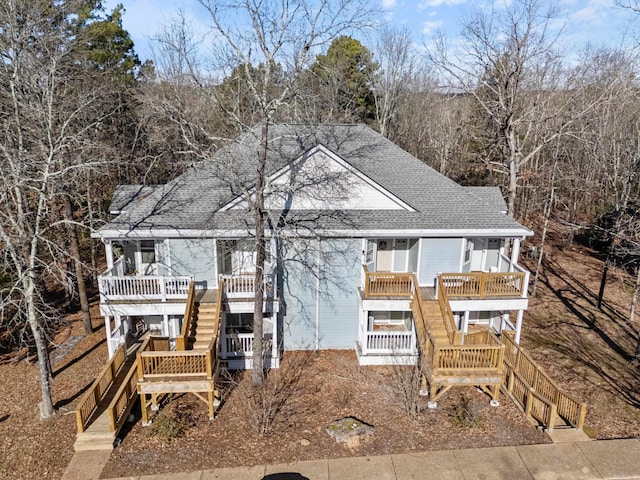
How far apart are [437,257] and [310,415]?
6918 millimetres

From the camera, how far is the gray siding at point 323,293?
14.3 meters

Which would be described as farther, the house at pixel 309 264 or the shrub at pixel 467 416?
the house at pixel 309 264

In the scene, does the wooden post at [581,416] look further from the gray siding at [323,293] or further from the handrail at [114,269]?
the handrail at [114,269]

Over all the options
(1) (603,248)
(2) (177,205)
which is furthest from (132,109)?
(1) (603,248)

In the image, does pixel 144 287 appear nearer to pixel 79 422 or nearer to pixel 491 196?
pixel 79 422

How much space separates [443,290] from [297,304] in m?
4.99

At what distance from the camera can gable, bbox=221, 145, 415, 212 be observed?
14430 mm

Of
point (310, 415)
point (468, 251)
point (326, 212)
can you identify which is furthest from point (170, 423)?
point (468, 251)

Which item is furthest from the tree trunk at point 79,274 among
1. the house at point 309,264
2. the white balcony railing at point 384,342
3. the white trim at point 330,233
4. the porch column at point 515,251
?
the porch column at point 515,251

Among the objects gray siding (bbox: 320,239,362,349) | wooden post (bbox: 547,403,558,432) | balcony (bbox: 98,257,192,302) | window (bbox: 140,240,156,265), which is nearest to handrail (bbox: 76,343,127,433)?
balcony (bbox: 98,257,192,302)

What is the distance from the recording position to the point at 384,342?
1421cm

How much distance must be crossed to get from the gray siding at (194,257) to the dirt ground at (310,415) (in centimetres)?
375

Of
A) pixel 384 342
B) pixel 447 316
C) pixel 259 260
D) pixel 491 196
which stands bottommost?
pixel 384 342

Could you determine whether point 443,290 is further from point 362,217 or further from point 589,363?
point 589,363
